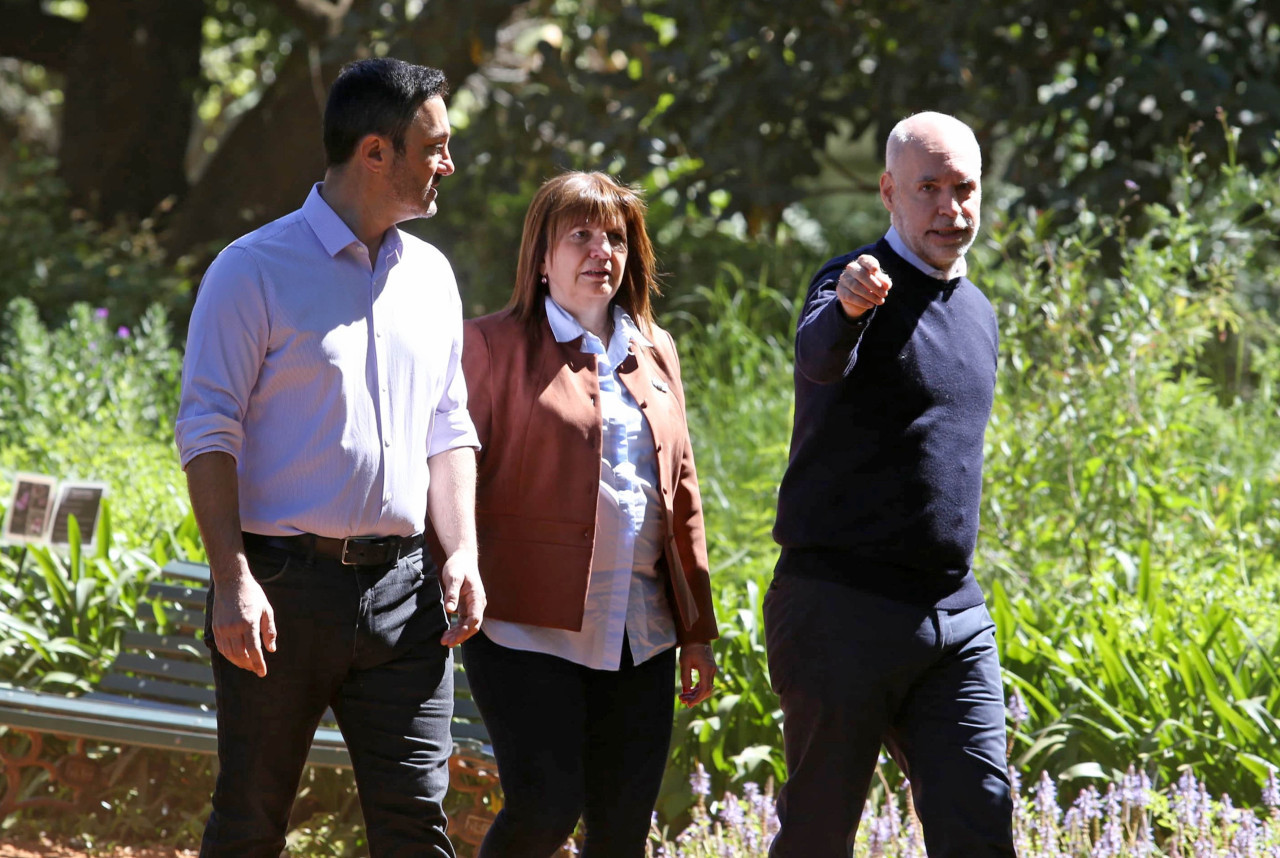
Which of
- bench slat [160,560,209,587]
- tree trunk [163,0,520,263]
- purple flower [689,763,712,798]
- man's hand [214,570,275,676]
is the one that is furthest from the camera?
tree trunk [163,0,520,263]

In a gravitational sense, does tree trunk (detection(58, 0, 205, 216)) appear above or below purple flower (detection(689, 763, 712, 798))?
above

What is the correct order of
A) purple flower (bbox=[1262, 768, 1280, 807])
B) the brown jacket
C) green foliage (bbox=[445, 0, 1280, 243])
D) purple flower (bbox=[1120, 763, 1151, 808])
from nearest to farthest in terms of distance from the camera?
the brown jacket
purple flower (bbox=[1262, 768, 1280, 807])
purple flower (bbox=[1120, 763, 1151, 808])
green foliage (bbox=[445, 0, 1280, 243])

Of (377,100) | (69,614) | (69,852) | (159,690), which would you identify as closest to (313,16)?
(69,614)

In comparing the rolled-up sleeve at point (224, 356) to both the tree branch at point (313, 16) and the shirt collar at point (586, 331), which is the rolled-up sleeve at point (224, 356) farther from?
the tree branch at point (313, 16)

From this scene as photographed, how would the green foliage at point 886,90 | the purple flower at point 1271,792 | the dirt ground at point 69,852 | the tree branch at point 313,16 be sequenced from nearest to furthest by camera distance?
the purple flower at point 1271,792
the dirt ground at point 69,852
the green foliage at point 886,90
the tree branch at point 313,16

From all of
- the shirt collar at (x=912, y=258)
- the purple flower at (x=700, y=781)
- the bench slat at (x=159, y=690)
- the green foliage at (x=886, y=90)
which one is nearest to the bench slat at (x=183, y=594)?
the bench slat at (x=159, y=690)

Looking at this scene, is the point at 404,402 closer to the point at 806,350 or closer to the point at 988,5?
the point at 806,350

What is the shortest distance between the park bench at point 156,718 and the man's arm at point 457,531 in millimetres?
1156

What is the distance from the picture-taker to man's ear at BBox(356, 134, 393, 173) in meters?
2.65

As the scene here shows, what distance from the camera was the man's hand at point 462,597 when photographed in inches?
106

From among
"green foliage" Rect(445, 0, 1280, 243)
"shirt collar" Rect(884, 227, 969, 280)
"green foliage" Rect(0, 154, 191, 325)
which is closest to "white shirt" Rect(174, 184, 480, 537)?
"shirt collar" Rect(884, 227, 969, 280)

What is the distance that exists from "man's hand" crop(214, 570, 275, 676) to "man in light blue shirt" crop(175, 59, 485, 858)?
0.02 meters

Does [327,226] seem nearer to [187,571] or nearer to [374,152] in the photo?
[374,152]

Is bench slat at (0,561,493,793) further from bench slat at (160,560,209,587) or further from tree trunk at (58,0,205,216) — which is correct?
tree trunk at (58,0,205,216)
